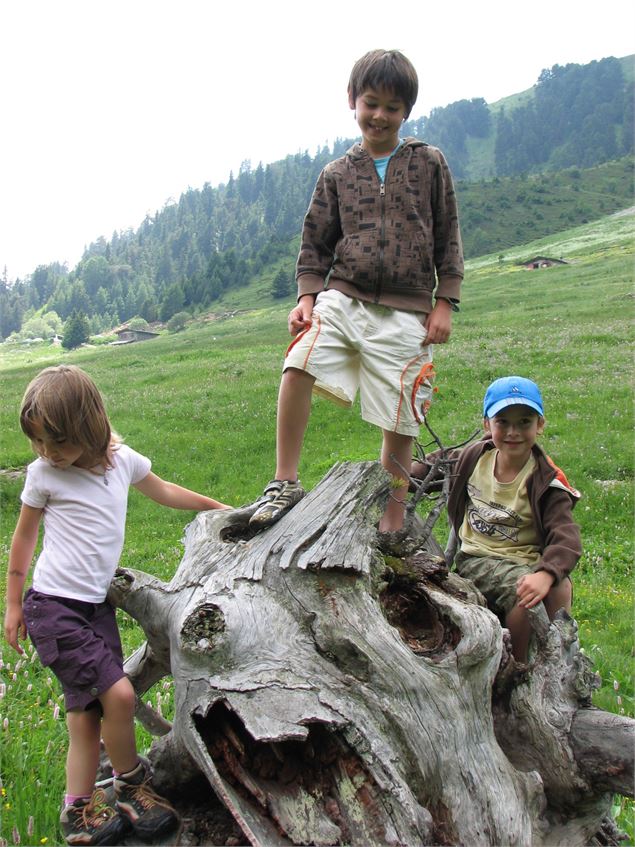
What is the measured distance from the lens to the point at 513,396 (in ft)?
15.6

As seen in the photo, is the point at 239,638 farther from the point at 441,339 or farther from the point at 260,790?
the point at 441,339

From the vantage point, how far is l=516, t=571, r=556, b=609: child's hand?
14.0ft

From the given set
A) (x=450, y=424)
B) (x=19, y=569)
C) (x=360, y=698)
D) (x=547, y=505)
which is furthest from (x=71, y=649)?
(x=450, y=424)

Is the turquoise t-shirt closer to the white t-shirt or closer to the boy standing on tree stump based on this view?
the boy standing on tree stump

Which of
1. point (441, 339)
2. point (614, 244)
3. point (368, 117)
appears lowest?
point (614, 244)

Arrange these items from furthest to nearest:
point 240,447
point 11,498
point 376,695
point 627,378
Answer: point 627,378, point 240,447, point 11,498, point 376,695

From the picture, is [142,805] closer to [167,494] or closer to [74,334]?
[167,494]

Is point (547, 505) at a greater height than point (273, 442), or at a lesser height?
greater

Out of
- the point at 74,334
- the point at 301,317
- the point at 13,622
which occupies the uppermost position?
the point at 301,317

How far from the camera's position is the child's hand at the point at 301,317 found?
5.20m

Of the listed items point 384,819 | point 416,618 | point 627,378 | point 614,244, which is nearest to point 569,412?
point 627,378

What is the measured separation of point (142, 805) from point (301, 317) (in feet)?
11.0

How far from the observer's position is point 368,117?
200 inches

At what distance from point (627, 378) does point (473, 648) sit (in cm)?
1841
